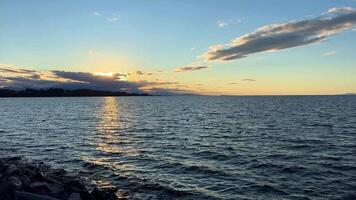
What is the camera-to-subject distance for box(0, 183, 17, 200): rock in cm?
1458

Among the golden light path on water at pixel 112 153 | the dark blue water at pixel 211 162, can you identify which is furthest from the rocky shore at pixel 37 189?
the golden light path on water at pixel 112 153

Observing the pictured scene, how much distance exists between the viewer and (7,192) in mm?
14828

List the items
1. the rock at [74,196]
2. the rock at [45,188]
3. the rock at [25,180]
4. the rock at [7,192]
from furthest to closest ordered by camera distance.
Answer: the rock at [25,180]
the rock at [45,188]
the rock at [74,196]
the rock at [7,192]

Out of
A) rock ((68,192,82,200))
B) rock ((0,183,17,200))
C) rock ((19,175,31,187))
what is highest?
rock ((0,183,17,200))

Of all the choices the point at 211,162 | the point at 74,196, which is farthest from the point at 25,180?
the point at 211,162

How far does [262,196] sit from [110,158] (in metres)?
15.1

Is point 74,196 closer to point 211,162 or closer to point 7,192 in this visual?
point 7,192

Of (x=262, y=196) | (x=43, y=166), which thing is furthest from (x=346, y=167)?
(x=43, y=166)

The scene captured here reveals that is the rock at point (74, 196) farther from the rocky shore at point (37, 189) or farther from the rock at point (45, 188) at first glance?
the rock at point (45, 188)

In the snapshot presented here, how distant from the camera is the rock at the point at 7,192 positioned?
14.6 metres

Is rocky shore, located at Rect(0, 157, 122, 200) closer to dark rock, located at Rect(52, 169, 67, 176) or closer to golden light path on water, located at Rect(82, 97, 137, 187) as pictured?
dark rock, located at Rect(52, 169, 67, 176)

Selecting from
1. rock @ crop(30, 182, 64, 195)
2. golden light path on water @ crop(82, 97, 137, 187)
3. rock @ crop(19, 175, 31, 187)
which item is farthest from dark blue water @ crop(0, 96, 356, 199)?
rock @ crop(19, 175, 31, 187)

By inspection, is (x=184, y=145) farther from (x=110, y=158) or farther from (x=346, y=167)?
(x=346, y=167)

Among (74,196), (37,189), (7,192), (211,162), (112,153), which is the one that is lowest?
(112,153)
